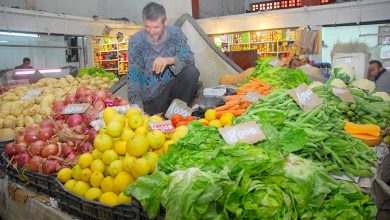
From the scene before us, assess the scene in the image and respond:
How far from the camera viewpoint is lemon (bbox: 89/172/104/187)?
2.18 m

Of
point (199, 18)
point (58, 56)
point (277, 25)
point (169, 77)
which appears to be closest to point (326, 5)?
point (277, 25)

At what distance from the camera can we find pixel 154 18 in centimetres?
361

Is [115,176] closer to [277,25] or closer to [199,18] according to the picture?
[277,25]

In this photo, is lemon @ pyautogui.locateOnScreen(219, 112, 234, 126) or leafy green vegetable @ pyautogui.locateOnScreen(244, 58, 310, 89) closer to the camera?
lemon @ pyautogui.locateOnScreen(219, 112, 234, 126)

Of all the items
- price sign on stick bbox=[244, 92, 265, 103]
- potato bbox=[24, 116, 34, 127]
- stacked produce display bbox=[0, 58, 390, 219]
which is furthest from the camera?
potato bbox=[24, 116, 34, 127]

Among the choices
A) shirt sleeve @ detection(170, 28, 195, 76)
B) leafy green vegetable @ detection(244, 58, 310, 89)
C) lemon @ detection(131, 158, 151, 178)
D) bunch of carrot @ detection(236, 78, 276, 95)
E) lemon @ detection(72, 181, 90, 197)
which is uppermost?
shirt sleeve @ detection(170, 28, 195, 76)

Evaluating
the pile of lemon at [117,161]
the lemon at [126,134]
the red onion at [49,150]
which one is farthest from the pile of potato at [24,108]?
the lemon at [126,134]

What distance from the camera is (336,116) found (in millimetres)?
2953

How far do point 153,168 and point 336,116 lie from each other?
1.81 metres

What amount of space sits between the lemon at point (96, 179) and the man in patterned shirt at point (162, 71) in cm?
175

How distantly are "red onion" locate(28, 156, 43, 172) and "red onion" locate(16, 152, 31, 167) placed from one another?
0.40 feet

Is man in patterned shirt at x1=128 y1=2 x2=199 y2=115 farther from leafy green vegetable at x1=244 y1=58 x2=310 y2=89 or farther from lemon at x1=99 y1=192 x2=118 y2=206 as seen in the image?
lemon at x1=99 y1=192 x2=118 y2=206

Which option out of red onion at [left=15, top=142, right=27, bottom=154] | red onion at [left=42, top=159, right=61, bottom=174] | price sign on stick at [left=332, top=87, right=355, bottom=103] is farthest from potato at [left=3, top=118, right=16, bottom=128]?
price sign on stick at [left=332, top=87, right=355, bottom=103]

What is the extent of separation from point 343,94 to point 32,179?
2.98 meters
